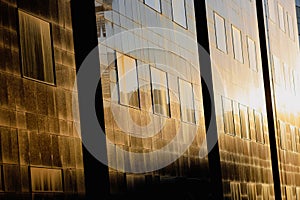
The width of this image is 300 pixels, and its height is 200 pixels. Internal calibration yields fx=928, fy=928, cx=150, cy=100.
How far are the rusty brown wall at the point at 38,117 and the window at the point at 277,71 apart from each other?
3123 centimetres

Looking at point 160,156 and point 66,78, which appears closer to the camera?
point 66,78

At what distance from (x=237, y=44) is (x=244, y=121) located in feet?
13.4

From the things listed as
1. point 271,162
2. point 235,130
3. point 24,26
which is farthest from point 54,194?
point 271,162

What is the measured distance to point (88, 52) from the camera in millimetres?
27781

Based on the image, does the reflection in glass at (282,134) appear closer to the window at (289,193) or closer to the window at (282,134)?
the window at (282,134)

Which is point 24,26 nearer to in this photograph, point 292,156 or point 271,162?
point 271,162

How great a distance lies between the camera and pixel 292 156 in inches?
2313

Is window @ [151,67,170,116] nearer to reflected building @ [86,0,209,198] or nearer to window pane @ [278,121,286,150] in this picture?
reflected building @ [86,0,209,198]

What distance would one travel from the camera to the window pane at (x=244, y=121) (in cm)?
4756

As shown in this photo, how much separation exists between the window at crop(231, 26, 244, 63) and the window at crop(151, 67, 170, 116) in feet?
42.3

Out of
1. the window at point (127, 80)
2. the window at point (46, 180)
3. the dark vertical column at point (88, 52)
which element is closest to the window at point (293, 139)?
the window at point (127, 80)

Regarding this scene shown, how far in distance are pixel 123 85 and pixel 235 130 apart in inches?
630

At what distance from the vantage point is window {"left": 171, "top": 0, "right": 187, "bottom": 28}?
3832 cm

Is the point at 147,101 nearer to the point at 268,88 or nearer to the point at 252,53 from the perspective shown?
the point at 252,53
